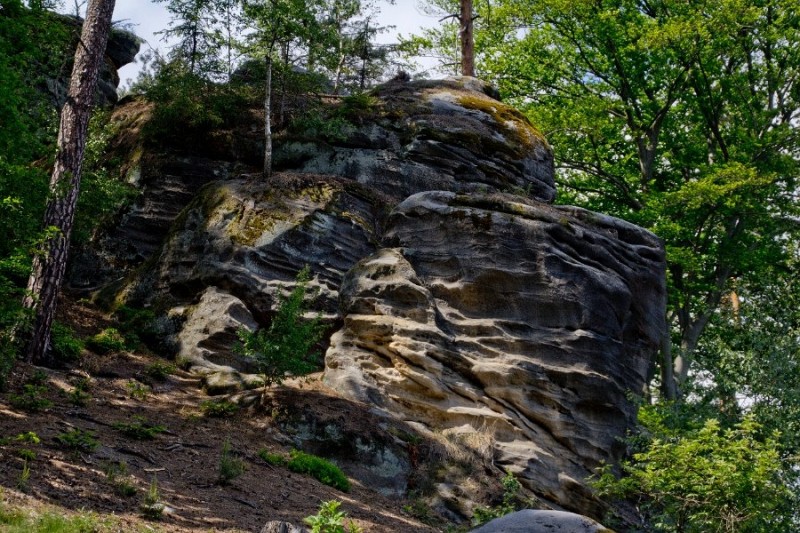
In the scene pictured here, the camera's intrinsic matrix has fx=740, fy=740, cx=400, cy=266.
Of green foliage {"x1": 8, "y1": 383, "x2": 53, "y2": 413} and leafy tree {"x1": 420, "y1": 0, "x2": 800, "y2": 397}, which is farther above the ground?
leafy tree {"x1": 420, "y1": 0, "x2": 800, "y2": 397}

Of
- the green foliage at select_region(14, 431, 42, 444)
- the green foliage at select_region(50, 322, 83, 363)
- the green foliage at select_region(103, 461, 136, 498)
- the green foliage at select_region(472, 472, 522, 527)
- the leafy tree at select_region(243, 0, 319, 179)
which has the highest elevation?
the leafy tree at select_region(243, 0, 319, 179)

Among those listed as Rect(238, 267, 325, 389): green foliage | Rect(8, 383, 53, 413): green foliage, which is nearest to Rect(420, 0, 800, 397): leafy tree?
Rect(238, 267, 325, 389): green foliage

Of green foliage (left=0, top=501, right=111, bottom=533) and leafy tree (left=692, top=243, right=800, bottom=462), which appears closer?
green foliage (left=0, top=501, right=111, bottom=533)

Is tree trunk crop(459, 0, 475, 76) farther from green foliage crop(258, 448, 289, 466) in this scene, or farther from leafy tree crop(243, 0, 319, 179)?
green foliage crop(258, 448, 289, 466)

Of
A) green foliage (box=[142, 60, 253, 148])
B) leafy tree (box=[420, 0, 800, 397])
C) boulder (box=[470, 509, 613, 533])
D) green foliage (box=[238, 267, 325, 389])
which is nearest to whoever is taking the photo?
boulder (box=[470, 509, 613, 533])

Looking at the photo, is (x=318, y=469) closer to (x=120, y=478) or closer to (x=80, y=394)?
(x=120, y=478)

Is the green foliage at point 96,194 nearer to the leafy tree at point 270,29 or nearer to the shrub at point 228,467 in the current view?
the leafy tree at point 270,29

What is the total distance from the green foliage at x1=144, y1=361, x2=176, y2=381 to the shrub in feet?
11.7

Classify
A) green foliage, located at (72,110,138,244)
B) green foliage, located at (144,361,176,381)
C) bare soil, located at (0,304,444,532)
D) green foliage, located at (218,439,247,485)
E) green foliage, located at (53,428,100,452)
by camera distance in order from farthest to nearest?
green foliage, located at (72,110,138,244) → green foliage, located at (144,361,176,381) → green foliage, located at (218,439,247,485) → green foliage, located at (53,428,100,452) → bare soil, located at (0,304,444,532)

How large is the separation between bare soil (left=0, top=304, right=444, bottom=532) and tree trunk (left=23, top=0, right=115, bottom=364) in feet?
3.13

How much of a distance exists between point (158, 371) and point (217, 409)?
1.77 meters

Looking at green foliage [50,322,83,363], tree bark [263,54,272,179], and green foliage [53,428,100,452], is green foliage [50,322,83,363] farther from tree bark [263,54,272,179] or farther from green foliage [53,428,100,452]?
tree bark [263,54,272,179]

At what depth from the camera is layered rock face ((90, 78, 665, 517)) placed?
46.1 ft

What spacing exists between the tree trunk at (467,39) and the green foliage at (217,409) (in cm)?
1532
